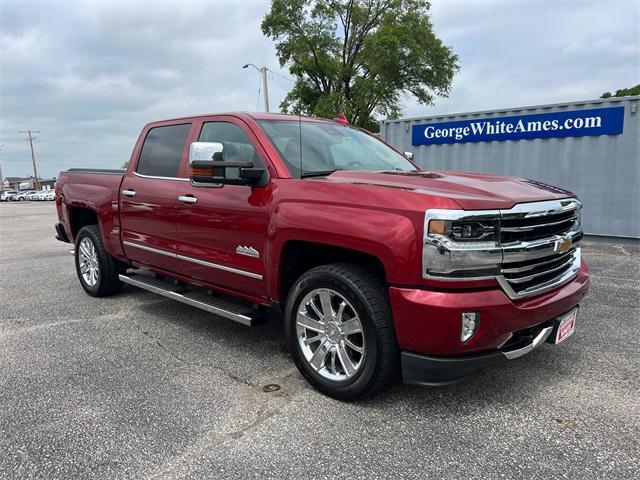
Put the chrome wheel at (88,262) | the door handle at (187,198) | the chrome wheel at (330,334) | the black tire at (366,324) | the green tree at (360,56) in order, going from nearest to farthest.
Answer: the black tire at (366,324)
the chrome wheel at (330,334)
the door handle at (187,198)
the chrome wheel at (88,262)
the green tree at (360,56)

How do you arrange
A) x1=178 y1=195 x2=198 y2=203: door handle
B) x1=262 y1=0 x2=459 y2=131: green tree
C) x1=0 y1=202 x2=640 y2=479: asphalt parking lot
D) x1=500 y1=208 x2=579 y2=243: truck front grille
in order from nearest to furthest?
x1=0 y1=202 x2=640 y2=479: asphalt parking lot → x1=500 y1=208 x2=579 y2=243: truck front grille → x1=178 y1=195 x2=198 y2=203: door handle → x1=262 y1=0 x2=459 y2=131: green tree

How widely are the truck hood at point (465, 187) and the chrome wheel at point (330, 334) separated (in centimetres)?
77

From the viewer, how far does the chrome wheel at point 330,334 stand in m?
2.96

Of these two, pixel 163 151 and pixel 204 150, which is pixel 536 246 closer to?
pixel 204 150

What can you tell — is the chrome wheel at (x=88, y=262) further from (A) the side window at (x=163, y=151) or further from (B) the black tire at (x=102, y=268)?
(A) the side window at (x=163, y=151)

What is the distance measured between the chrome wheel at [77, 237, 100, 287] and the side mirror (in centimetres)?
269

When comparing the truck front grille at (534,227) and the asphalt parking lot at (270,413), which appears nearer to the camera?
the asphalt parking lot at (270,413)

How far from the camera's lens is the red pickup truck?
2.60 metres

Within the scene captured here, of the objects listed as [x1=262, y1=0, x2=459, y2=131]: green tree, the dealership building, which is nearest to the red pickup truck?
the dealership building

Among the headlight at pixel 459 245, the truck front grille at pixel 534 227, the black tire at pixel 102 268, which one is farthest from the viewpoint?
the black tire at pixel 102 268

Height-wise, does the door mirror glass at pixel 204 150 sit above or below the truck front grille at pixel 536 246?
above

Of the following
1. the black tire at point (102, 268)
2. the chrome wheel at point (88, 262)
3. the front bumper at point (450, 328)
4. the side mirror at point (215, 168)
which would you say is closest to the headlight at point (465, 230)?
the front bumper at point (450, 328)

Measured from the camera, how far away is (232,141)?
3.87m

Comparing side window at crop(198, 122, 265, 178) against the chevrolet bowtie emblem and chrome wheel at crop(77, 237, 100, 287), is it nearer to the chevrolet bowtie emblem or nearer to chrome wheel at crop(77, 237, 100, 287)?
the chevrolet bowtie emblem
